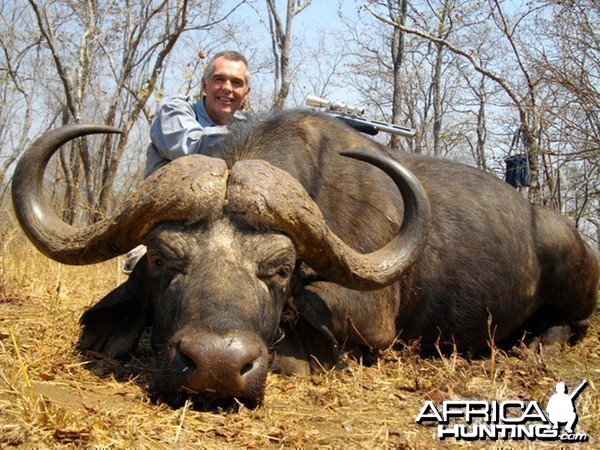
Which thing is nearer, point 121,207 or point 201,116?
point 121,207

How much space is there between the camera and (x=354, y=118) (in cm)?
631

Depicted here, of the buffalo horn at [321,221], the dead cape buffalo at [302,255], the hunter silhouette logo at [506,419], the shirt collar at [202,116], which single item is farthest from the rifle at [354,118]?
the hunter silhouette logo at [506,419]

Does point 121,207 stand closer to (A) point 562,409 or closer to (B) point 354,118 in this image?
(A) point 562,409

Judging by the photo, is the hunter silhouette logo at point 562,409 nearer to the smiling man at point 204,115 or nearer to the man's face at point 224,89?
the smiling man at point 204,115

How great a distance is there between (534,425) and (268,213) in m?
1.66

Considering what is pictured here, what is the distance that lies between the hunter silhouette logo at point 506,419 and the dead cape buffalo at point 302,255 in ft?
2.85

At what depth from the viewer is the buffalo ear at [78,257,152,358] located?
13.4 ft

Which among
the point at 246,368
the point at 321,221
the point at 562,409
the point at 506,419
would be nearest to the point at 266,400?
the point at 246,368

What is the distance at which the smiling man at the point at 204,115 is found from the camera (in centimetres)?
494

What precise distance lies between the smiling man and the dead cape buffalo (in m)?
0.56

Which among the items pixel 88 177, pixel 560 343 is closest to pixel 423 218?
pixel 560 343

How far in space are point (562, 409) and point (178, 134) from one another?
11.1 ft

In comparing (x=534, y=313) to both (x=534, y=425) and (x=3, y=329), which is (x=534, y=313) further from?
(x=3, y=329)

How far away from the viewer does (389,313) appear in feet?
15.0
